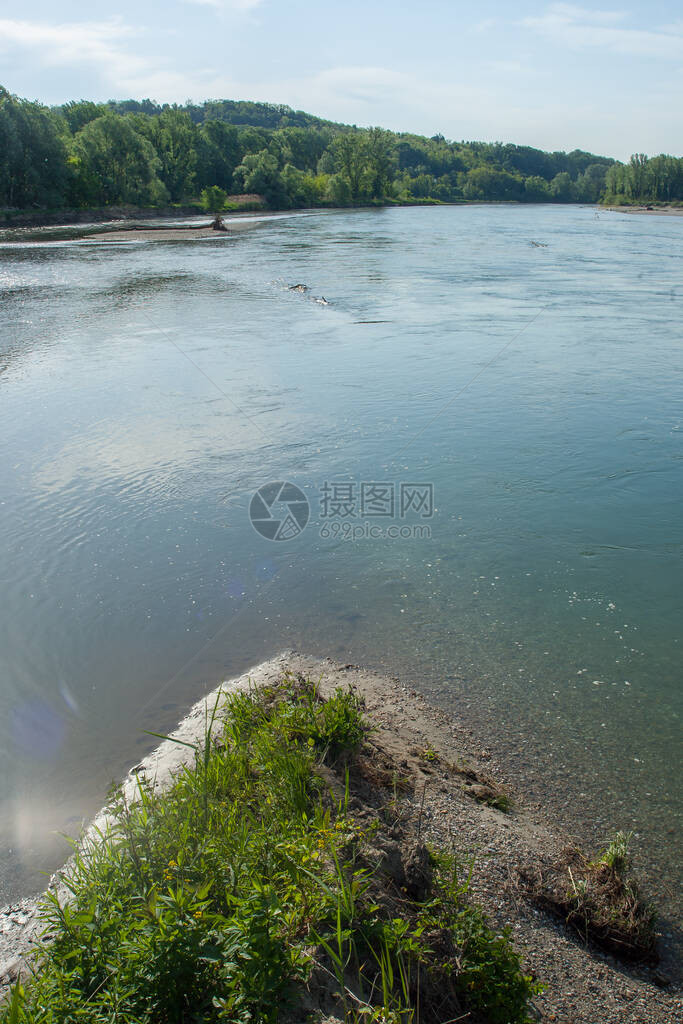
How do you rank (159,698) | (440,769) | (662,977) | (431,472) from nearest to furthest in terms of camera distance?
(662,977) < (440,769) < (159,698) < (431,472)

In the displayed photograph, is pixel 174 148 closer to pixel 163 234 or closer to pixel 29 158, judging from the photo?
pixel 29 158

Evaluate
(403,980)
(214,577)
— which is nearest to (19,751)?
(214,577)

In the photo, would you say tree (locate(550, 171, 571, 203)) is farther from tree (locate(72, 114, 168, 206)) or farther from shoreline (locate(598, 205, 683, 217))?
tree (locate(72, 114, 168, 206))

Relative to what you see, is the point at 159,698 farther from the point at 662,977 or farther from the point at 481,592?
the point at 662,977

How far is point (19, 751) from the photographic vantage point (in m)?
5.02

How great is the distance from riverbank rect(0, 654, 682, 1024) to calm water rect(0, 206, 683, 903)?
270 millimetres

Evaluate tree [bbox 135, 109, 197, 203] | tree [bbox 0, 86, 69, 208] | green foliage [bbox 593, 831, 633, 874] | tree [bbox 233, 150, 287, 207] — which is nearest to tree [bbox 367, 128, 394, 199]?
tree [bbox 233, 150, 287, 207]

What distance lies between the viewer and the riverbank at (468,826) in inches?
126

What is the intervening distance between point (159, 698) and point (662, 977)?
12.8 ft
